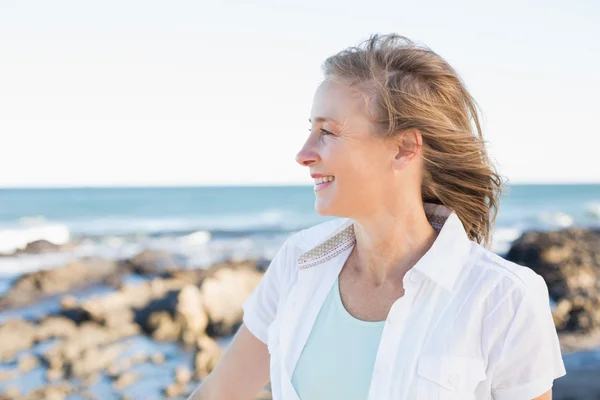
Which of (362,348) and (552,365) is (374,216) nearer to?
(362,348)

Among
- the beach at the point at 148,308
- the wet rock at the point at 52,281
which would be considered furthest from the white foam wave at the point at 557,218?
the wet rock at the point at 52,281

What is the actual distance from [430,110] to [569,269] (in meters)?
7.60

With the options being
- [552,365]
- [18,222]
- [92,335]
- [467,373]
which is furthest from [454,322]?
[18,222]

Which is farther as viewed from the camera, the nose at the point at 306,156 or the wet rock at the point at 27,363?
the wet rock at the point at 27,363

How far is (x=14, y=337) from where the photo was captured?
22.2ft

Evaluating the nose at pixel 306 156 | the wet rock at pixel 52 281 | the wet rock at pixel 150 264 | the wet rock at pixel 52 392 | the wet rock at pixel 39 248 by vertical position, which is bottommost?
the wet rock at pixel 39 248

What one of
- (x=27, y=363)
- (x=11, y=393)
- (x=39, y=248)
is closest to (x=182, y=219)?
(x=39, y=248)

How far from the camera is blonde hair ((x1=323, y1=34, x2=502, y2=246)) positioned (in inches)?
70.4

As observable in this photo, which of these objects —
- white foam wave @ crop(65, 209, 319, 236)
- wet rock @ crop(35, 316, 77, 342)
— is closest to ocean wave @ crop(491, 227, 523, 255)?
white foam wave @ crop(65, 209, 319, 236)

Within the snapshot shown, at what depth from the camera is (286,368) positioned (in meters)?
1.81

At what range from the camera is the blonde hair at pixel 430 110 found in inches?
70.4

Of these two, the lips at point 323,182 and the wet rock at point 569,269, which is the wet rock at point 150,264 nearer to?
the wet rock at point 569,269

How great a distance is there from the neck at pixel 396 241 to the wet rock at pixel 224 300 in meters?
5.04

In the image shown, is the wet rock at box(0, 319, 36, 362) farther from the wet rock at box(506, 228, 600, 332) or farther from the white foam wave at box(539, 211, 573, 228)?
→ the white foam wave at box(539, 211, 573, 228)
